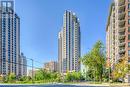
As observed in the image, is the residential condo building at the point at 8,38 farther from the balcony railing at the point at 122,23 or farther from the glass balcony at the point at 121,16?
the glass balcony at the point at 121,16

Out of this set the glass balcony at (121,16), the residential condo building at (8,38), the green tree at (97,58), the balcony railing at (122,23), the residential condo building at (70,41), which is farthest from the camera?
the residential condo building at (70,41)

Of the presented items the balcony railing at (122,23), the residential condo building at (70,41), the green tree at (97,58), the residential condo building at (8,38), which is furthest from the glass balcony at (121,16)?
the residential condo building at (70,41)

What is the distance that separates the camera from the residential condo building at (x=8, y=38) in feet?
398

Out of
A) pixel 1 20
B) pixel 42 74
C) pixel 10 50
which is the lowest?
pixel 42 74

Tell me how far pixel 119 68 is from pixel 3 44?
61.2m

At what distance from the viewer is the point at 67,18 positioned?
180m

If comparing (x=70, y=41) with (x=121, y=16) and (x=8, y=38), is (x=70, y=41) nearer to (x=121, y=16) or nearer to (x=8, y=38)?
(x=8, y=38)

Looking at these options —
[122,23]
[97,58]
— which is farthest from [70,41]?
[97,58]

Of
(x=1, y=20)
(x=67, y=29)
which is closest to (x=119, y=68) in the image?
(x=1, y=20)

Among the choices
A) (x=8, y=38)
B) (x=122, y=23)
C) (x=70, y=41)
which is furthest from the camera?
(x=70, y=41)

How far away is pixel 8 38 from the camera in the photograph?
125 m

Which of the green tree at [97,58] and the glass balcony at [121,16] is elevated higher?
the glass balcony at [121,16]

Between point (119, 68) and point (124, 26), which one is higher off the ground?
point (124, 26)

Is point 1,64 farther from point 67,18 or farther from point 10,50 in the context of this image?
point 67,18
